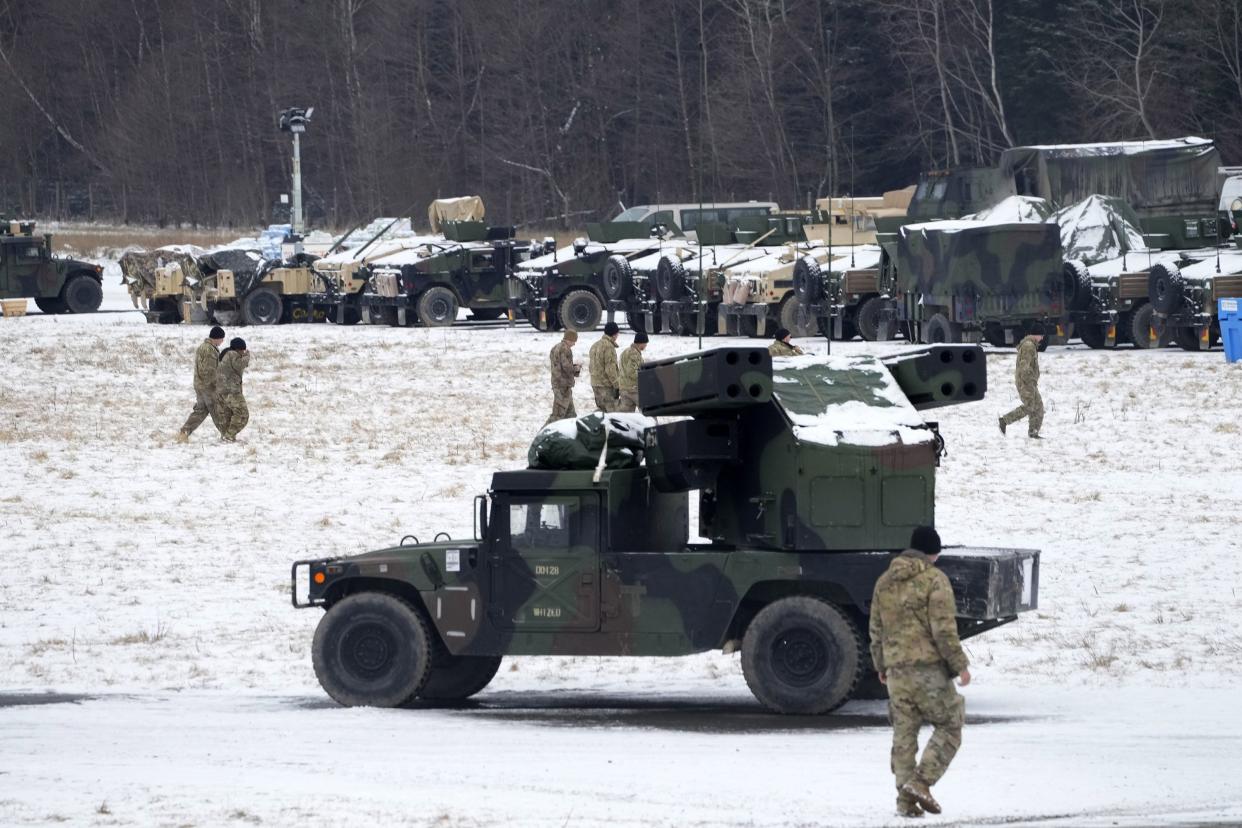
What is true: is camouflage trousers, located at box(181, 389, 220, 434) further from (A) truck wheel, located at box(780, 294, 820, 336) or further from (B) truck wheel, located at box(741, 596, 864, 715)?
(A) truck wheel, located at box(780, 294, 820, 336)

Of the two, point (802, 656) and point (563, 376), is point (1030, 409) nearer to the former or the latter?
point (563, 376)

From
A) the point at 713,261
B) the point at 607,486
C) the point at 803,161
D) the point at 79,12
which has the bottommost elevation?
the point at 607,486

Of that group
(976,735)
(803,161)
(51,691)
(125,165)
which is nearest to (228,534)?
(51,691)

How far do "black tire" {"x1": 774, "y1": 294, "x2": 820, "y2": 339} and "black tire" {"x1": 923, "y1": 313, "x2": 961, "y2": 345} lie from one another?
2677 millimetres

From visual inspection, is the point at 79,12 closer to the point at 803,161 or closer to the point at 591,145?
the point at 591,145

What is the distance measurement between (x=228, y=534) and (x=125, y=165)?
66.3 m

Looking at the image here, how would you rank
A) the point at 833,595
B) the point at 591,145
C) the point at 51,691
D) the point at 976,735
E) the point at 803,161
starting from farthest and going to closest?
the point at 591,145 < the point at 803,161 < the point at 51,691 < the point at 833,595 < the point at 976,735

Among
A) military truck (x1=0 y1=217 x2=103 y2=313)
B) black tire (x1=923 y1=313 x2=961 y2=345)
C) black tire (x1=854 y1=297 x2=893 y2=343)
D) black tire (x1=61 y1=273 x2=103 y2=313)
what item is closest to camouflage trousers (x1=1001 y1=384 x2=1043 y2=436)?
black tire (x1=923 y1=313 x2=961 y2=345)

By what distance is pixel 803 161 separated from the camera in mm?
62000

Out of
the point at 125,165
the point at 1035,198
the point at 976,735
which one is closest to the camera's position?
the point at 976,735

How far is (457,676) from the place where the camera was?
36.6 ft

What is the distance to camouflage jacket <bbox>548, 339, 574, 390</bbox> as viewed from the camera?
20438mm

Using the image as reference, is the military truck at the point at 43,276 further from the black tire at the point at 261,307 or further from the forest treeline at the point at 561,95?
the forest treeline at the point at 561,95

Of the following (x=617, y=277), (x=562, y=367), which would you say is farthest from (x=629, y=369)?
(x=617, y=277)
